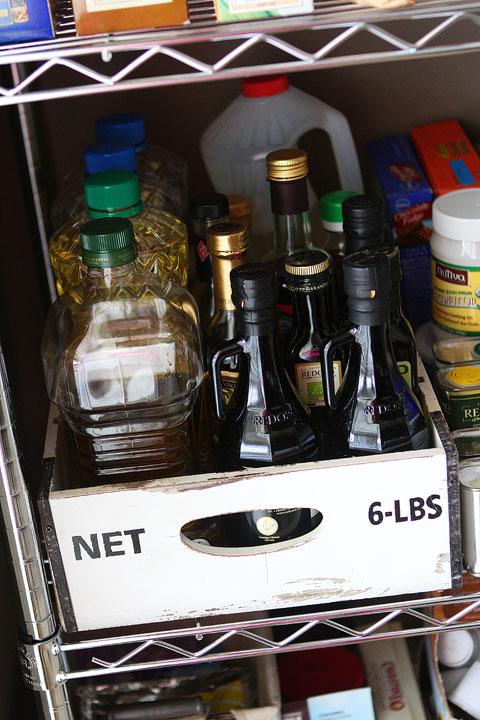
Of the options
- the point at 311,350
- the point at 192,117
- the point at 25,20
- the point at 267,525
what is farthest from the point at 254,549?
the point at 192,117

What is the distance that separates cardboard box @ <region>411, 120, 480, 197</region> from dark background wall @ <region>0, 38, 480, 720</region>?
5 cm

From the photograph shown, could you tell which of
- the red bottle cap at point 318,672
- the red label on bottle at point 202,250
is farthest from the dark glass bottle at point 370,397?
the red bottle cap at point 318,672

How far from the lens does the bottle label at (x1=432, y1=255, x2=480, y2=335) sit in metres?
1.05

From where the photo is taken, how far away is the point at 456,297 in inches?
42.2

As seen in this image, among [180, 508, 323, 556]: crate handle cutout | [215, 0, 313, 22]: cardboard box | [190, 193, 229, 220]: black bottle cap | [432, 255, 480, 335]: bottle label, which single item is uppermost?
[215, 0, 313, 22]: cardboard box

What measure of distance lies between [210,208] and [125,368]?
241 mm

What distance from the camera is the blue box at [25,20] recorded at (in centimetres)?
79

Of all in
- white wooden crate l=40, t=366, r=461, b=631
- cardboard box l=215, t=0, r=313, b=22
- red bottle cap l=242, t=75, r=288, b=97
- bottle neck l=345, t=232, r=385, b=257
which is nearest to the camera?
cardboard box l=215, t=0, r=313, b=22

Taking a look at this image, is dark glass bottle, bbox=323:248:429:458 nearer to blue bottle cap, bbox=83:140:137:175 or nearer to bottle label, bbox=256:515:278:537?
bottle label, bbox=256:515:278:537

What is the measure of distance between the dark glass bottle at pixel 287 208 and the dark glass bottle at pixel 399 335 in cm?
11

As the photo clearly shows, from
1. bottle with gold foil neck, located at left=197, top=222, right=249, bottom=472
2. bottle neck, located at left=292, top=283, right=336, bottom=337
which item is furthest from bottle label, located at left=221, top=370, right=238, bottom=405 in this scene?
bottle neck, located at left=292, top=283, right=336, bottom=337

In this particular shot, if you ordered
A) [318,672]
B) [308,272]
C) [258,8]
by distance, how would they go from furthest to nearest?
[318,672] → [308,272] → [258,8]

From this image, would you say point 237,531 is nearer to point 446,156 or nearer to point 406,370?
point 406,370

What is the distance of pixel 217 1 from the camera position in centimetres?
77
